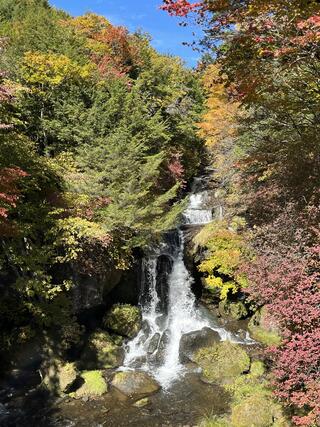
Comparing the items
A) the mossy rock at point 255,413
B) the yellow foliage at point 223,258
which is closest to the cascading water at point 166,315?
the yellow foliage at point 223,258

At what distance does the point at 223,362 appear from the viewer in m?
15.0

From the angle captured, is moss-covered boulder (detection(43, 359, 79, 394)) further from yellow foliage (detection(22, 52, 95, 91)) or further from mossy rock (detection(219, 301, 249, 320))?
yellow foliage (detection(22, 52, 95, 91))

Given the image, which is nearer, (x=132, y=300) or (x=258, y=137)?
(x=258, y=137)

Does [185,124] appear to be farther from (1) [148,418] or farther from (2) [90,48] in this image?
(1) [148,418]

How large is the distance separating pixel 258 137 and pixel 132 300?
9982 millimetres

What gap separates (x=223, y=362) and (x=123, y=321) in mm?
4913

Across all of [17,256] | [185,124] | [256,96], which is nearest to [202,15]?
[256,96]

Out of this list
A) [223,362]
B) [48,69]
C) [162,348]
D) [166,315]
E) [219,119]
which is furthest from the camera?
[219,119]

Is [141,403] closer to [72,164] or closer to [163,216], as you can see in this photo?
[163,216]

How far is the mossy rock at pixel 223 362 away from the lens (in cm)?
1465

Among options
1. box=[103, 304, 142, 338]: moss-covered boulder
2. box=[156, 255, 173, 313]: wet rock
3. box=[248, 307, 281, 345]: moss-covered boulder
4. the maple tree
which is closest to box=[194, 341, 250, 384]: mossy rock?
box=[248, 307, 281, 345]: moss-covered boulder

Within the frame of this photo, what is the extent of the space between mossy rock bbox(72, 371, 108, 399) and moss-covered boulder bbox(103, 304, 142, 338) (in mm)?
2841

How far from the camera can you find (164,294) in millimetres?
20359

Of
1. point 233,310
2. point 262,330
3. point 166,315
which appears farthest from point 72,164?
point 262,330
